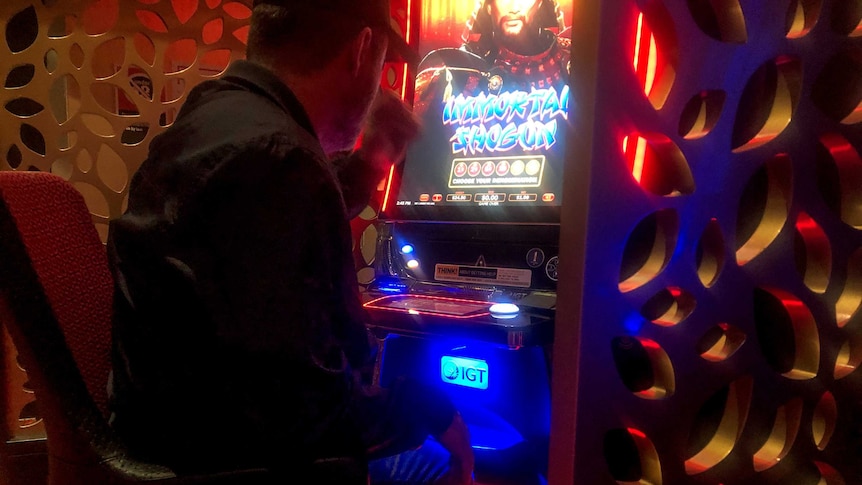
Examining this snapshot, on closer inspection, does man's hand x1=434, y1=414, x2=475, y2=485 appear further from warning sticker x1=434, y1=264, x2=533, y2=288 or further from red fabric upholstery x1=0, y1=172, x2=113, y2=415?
red fabric upholstery x1=0, y1=172, x2=113, y2=415

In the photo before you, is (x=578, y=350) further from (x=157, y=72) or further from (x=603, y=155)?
(x=157, y=72)

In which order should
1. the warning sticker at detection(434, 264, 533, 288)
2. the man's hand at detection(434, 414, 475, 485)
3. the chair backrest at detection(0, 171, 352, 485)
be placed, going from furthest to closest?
the warning sticker at detection(434, 264, 533, 288) < the man's hand at detection(434, 414, 475, 485) < the chair backrest at detection(0, 171, 352, 485)

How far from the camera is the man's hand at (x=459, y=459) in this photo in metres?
1.00

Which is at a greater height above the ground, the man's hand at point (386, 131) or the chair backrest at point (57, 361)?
the man's hand at point (386, 131)

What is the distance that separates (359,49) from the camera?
3.49 ft

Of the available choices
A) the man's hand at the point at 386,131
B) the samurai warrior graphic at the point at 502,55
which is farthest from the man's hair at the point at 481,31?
the man's hand at the point at 386,131

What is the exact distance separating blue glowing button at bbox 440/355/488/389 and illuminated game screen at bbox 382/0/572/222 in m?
0.33

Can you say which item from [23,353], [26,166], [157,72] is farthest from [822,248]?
[26,166]

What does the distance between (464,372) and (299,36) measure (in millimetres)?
798

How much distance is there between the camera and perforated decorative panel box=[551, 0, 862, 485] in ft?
1.63

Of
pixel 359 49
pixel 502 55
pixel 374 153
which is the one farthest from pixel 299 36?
pixel 502 55

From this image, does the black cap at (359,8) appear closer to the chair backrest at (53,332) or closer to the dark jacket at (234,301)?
the dark jacket at (234,301)

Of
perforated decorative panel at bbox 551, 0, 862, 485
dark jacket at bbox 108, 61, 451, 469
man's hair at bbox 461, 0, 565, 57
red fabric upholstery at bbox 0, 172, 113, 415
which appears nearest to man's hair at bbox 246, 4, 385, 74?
dark jacket at bbox 108, 61, 451, 469

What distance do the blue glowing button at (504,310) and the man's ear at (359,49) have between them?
0.53 meters
